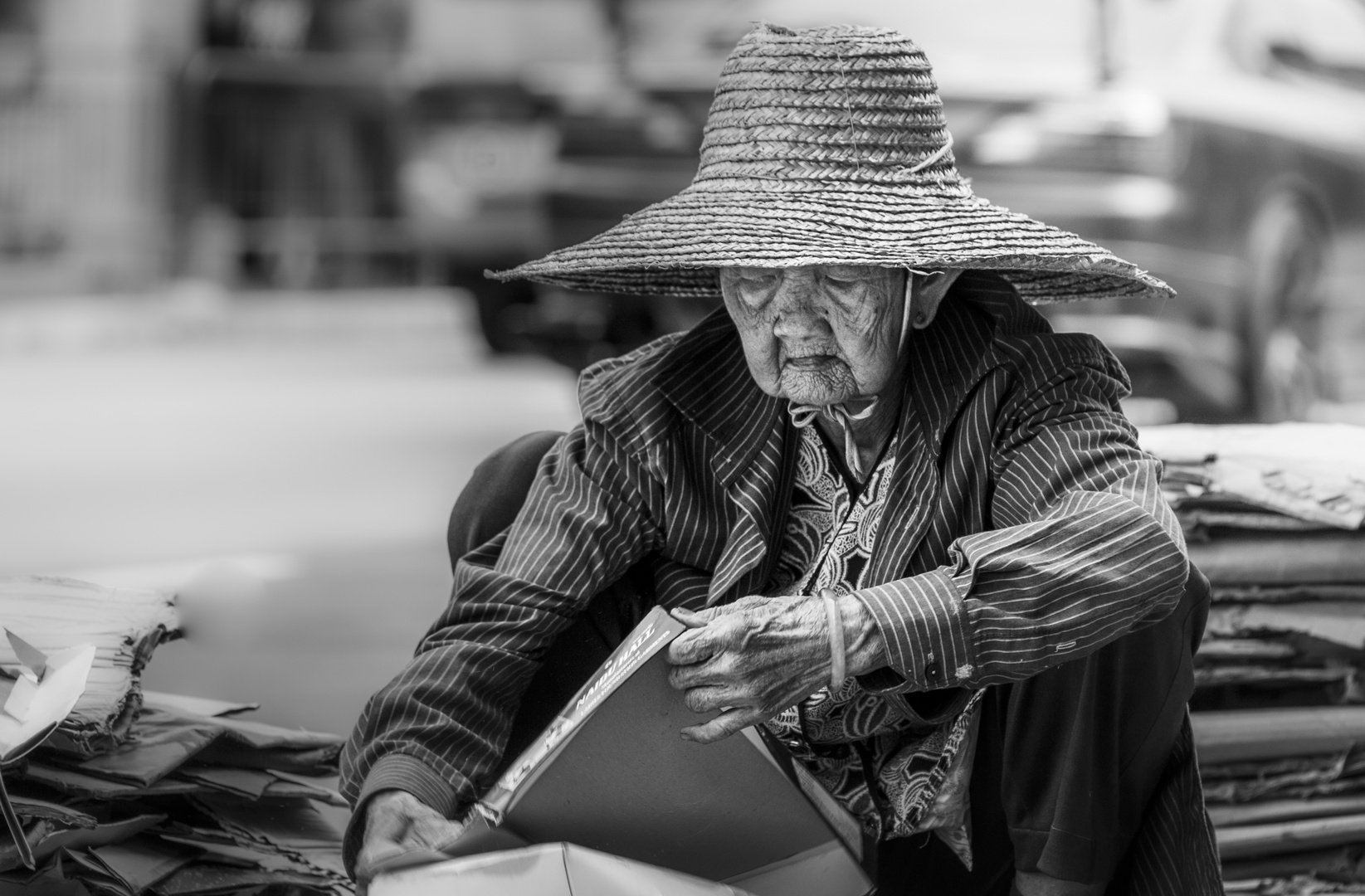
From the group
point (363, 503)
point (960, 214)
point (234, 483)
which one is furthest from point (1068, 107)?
point (960, 214)

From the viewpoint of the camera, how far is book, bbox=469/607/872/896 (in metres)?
1.70

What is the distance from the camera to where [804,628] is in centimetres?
172

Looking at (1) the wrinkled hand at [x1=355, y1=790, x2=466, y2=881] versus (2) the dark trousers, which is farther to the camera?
(2) the dark trousers

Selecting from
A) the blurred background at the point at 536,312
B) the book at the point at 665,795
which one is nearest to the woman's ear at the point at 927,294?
the book at the point at 665,795

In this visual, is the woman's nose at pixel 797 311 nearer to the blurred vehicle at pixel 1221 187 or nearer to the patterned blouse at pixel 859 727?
the patterned blouse at pixel 859 727

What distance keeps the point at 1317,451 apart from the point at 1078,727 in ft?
2.96

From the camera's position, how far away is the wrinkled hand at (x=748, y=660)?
1.69m

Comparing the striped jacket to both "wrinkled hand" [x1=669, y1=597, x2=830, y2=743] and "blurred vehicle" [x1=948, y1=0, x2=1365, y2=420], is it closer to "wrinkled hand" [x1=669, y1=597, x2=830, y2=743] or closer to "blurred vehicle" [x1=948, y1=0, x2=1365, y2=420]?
"wrinkled hand" [x1=669, y1=597, x2=830, y2=743]

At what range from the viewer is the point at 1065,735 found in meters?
1.93

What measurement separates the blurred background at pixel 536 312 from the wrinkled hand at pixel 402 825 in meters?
1.05

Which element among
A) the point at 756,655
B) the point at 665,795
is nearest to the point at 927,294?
the point at 756,655

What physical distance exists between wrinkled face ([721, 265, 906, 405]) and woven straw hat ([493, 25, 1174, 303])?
0.19 ft

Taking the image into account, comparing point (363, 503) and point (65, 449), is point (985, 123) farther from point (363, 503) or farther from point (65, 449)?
point (65, 449)

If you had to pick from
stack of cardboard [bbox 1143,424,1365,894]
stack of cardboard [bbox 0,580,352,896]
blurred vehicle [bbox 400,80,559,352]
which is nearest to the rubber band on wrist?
stack of cardboard [bbox 0,580,352,896]
